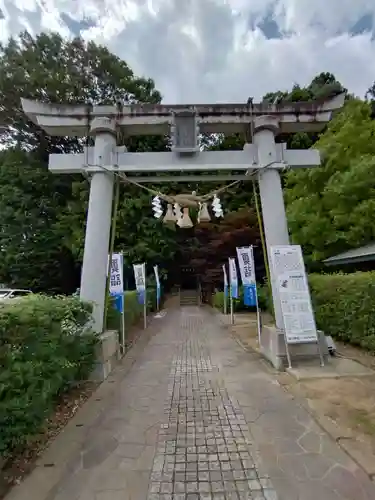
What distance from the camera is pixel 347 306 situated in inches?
298

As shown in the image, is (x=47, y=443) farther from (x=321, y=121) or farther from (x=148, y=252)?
(x=148, y=252)

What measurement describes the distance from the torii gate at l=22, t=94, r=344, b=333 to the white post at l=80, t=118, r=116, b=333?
0.06ft

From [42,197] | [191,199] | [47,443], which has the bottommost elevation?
[47,443]

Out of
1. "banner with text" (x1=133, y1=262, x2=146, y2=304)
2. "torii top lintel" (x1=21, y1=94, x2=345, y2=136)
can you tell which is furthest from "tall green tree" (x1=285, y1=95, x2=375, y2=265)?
"banner with text" (x1=133, y1=262, x2=146, y2=304)

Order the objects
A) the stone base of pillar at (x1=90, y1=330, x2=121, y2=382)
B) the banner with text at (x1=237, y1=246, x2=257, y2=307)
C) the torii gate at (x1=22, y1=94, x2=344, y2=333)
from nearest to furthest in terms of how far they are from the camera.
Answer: the stone base of pillar at (x1=90, y1=330, x2=121, y2=382), the torii gate at (x1=22, y1=94, x2=344, y2=333), the banner with text at (x1=237, y1=246, x2=257, y2=307)

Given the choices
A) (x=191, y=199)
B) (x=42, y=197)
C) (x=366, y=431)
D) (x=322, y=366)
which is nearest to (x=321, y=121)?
(x=191, y=199)

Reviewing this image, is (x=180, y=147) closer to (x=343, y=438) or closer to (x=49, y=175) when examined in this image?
(x=343, y=438)

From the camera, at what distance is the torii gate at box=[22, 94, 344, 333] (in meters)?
6.40

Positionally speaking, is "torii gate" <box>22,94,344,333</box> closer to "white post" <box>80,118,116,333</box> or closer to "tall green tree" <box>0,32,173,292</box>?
"white post" <box>80,118,116,333</box>

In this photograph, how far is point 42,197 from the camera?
69.1ft

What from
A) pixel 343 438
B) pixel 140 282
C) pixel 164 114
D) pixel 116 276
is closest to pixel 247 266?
pixel 116 276

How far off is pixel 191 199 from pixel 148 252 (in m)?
13.0

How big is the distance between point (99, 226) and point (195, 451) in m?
4.18

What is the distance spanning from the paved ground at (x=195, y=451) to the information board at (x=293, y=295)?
1183 millimetres
